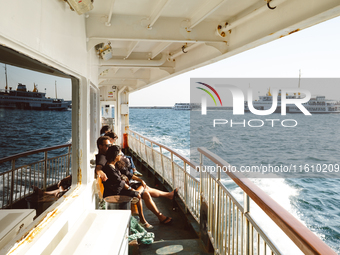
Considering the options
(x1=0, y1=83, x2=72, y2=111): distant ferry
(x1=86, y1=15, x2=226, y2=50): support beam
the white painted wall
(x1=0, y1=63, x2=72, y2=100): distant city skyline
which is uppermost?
(x1=86, y1=15, x2=226, y2=50): support beam

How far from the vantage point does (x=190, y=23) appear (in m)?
2.98

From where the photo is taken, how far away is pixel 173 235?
3.39 metres

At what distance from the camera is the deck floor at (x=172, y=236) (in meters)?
2.85

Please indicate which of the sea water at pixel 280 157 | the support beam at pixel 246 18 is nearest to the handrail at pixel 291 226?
the sea water at pixel 280 157

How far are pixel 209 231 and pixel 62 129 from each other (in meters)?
1.72

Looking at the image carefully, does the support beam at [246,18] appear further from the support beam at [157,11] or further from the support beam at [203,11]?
the support beam at [157,11]

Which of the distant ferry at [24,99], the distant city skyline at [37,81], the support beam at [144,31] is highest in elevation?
the support beam at [144,31]

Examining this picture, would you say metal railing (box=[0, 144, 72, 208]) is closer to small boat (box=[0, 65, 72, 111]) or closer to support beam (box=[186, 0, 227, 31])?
small boat (box=[0, 65, 72, 111])

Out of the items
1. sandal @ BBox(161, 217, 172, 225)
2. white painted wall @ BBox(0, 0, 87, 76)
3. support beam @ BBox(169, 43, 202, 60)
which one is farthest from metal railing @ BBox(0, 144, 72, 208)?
support beam @ BBox(169, 43, 202, 60)

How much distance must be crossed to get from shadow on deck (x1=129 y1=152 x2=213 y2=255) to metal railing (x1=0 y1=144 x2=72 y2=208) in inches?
43.8

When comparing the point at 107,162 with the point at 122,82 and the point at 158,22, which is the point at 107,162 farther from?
the point at 122,82

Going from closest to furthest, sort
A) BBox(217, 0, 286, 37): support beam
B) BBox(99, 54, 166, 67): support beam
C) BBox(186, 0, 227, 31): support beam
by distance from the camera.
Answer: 1. BBox(217, 0, 286, 37): support beam
2. BBox(186, 0, 227, 31): support beam
3. BBox(99, 54, 166, 67): support beam

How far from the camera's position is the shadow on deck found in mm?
2850

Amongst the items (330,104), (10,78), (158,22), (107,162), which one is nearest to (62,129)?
(10,78)
